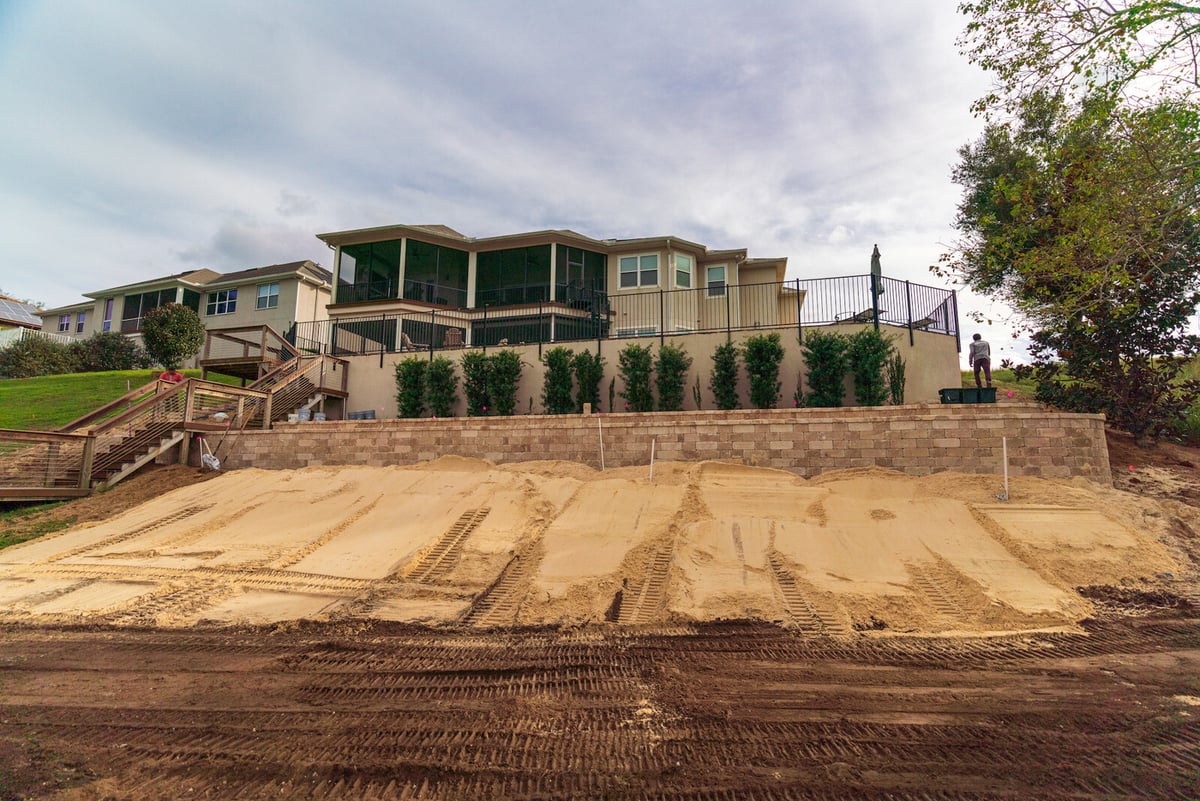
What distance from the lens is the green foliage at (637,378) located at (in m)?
12.4

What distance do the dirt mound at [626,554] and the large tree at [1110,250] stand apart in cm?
361

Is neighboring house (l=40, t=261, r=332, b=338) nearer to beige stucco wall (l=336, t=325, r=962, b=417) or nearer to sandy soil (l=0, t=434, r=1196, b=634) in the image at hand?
beige stucco wall (l=336, t=325, r=962, b=417)

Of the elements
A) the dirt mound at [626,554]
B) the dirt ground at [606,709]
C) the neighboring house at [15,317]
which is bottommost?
the dirt ground at [606,709]

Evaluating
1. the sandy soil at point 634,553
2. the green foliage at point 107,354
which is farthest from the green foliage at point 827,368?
the green foliage at point 107,354

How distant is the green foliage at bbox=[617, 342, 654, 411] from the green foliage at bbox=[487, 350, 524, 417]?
2.73 m

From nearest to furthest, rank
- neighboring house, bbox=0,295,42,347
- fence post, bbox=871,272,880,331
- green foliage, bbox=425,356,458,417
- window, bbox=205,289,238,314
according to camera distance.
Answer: fence post, bbox=871,272,880,331 → green foliage, bbox=425,356,458,417 → neighboring house, bbox=0,295,42,347 → window, bbox=205,289,238,314

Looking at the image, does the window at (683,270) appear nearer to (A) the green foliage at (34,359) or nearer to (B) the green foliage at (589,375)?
(B) the green foliage at (589,375)

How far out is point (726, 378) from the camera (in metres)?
12.1

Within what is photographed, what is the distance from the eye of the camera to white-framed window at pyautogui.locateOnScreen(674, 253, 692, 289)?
71.2 feet

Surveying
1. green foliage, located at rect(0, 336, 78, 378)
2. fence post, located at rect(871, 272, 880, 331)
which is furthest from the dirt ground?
green foliage, located at rect(0, 336, 78, 378)

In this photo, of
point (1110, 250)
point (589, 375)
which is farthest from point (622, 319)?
point (1110, 250)

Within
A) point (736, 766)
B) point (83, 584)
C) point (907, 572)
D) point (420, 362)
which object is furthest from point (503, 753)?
point (420, 362)

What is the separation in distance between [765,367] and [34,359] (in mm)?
30217

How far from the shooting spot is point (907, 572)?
5.90 m
